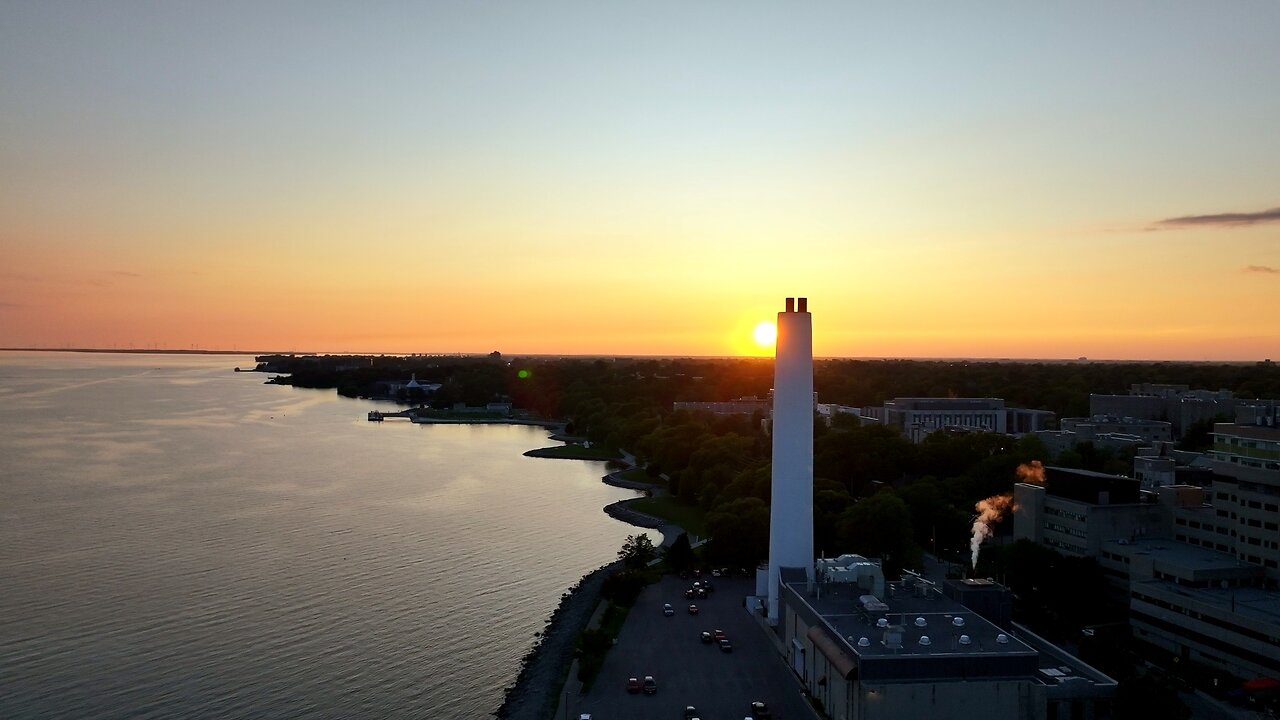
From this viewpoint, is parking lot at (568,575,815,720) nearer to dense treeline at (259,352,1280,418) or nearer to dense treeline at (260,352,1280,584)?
dense treeline at (260,352,1280,584)

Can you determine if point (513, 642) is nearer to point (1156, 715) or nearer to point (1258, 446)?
point (1156, 715)

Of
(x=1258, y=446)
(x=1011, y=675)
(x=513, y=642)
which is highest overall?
(x=1258, y=446)

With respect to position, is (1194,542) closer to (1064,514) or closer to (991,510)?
(1064,514)

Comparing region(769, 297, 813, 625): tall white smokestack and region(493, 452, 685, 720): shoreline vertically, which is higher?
region(769, 297, 813, 625): tall white smokestack

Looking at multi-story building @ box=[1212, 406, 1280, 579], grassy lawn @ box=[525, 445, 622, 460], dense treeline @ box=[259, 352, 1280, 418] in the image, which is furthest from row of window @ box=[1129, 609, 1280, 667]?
dense treeline @ box=[259, 352, 1280, 418]

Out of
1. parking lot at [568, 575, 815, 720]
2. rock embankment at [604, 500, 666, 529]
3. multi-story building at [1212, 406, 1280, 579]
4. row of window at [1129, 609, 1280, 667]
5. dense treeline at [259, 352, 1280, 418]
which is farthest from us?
dense treeline at [259, 352, 1280, 418]

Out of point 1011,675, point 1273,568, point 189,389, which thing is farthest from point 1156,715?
point 189,389
